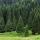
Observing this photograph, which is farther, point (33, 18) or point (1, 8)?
point (1, 8)

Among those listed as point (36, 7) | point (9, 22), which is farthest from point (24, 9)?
point (9, 22)

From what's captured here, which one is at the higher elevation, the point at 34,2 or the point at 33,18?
the point at 34,2

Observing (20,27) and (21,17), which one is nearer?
(20,27)

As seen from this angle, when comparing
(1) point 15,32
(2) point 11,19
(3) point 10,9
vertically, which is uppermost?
(3) point 10,9

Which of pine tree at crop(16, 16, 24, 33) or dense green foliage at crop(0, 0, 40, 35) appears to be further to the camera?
dense green foliage at crop(0, 0, 40, 35)

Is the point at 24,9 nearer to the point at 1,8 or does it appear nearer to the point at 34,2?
the point at 34,2

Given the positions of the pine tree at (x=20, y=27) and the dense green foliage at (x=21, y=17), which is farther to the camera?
the dense green foliage at (x=21, y=17)

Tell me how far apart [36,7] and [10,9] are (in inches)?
83.6

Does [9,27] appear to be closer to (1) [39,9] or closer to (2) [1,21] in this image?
(2) [1,21]

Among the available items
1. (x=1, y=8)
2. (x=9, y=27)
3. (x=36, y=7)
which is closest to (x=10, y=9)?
(x=1, y=8)

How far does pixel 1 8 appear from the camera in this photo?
32.4 feet

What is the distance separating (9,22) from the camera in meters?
9.45

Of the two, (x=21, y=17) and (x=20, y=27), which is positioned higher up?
(x=21, y=17)

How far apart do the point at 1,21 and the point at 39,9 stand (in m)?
3.15
